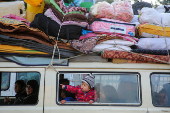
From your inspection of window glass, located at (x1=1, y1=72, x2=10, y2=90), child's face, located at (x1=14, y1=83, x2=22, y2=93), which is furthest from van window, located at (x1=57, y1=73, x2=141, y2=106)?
window glass, located at (x1=1, y1=72, x2=10, y2=90)

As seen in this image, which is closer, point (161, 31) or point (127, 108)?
point (127, 108)

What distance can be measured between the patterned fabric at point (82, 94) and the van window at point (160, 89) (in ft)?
3.02

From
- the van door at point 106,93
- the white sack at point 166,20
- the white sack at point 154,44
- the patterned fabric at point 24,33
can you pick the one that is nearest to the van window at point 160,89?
the van door at point 106,93

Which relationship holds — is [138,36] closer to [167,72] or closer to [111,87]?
[167,72]

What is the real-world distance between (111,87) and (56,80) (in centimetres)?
85

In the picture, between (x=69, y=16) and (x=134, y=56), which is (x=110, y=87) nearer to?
(x=134, y=56)

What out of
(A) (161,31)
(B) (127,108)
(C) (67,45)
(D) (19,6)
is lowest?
(B) (127,108)

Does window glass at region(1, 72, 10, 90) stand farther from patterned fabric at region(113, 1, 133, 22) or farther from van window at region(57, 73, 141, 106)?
patterned fabric at region(113, 1, 133, 22)

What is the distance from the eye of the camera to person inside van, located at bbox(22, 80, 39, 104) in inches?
138

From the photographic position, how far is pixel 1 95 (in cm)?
452

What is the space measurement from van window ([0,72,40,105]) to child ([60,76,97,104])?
0.57 m

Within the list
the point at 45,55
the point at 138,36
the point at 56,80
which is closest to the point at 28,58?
the point at 45,55

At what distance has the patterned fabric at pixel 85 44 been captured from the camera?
3447 mm

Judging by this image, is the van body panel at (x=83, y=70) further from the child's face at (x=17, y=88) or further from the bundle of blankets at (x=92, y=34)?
the child's face at (x=17, y=88)
